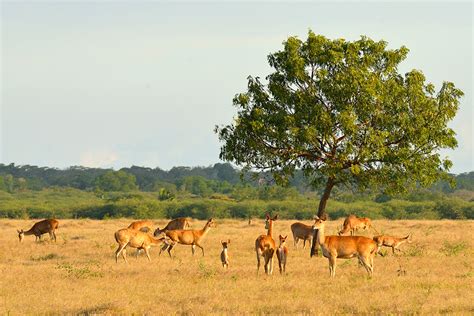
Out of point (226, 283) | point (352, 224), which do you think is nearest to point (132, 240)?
point (226, 283)

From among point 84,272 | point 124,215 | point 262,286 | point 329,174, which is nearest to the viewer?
point 262,286

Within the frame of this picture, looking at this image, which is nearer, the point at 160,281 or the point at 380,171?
the point at 160,281

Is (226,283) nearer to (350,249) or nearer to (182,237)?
(350,249)

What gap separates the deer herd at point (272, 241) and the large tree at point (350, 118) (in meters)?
2.62

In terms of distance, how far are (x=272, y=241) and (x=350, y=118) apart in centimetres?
657

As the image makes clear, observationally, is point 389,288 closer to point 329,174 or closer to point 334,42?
point 329,174

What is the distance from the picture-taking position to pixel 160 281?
2159cm

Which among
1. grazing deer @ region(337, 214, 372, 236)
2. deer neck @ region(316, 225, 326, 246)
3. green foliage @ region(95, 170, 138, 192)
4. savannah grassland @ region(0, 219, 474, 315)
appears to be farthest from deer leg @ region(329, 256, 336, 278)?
green foliage @ region(95, 170, 138, 192)

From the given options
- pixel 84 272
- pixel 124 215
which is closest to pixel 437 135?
pixel 84 272

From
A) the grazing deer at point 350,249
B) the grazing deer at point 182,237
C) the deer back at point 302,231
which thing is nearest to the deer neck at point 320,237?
the grazing deer at point 350,249

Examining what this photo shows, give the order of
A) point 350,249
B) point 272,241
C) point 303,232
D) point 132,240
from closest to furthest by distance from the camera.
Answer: point 350,249 → point 272,241 → point 132,240 → point 303,232

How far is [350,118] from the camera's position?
27.5m

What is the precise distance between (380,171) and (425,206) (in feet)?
179

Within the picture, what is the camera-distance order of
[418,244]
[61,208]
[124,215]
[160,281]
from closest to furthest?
[160,281] < [418,244] < [124,215] < [61,208]
